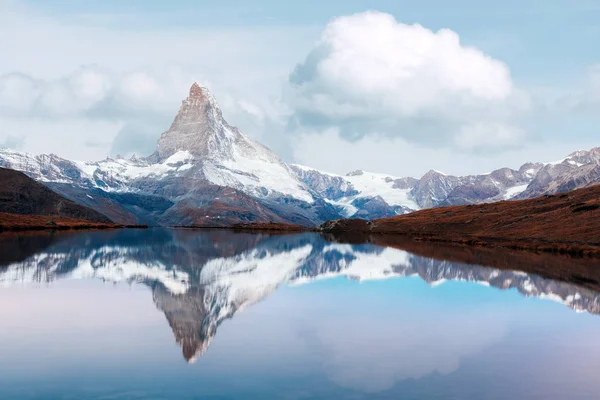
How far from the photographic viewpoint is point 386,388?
28.6 metres

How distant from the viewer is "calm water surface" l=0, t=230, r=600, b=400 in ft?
93.6

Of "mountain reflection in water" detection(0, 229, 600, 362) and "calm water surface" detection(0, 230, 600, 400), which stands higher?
"mountain reflection in water" detection(0, 229, 600, 362)

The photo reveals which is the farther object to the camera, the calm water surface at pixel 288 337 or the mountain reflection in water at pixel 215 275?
the mountain reflection in water at pixel 215 275

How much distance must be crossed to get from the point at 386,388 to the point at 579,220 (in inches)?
6108

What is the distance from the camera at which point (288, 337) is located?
40031 mm

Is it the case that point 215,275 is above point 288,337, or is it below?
above

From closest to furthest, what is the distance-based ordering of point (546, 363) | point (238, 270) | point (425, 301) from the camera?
point (546, 363), point (425, 301), point (238, 270)

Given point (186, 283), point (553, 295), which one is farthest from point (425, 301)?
point (186, 283)

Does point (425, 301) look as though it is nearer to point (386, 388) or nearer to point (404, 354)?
point (404, 354)

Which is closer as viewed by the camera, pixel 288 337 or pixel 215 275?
pixel 288 337

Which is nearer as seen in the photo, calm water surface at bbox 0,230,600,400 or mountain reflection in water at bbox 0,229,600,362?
calm water surface at bbox 0,230,600,400

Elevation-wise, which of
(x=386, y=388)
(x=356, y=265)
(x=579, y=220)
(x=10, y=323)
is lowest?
A: (x=386, y=388)

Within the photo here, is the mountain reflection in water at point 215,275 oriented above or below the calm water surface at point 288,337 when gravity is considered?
above

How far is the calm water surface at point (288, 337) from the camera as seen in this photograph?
28531 mm
